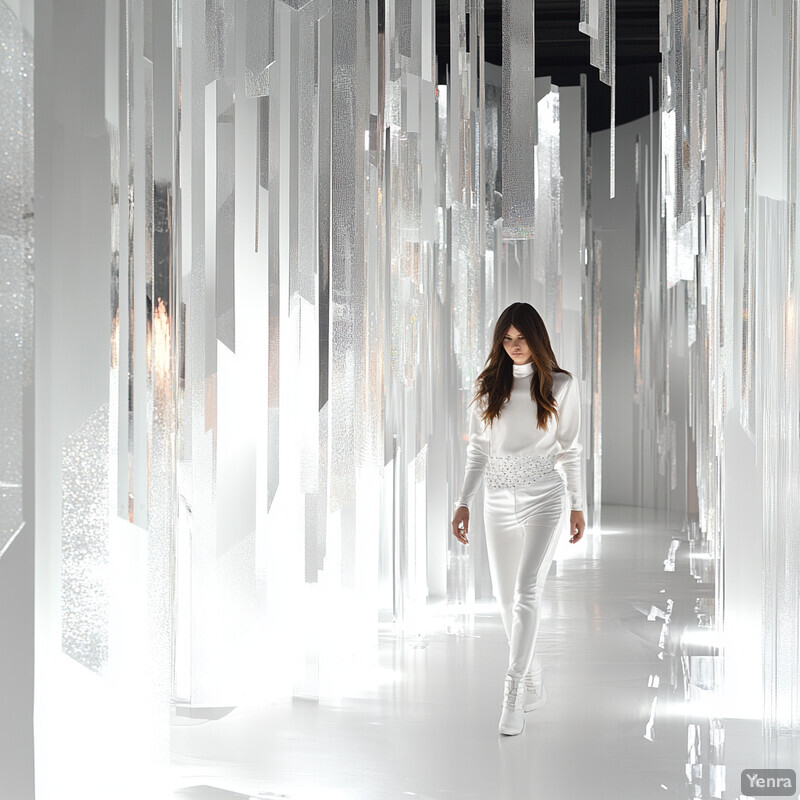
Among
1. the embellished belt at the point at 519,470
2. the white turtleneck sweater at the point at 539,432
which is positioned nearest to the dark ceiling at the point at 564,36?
the white turtleneck sweater at the point at 539,432

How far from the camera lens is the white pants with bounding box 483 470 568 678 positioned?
2277 mm

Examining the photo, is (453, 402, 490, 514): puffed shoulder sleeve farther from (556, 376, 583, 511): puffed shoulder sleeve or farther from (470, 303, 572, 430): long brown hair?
(556, 376, 583, 511): puffed shoulder sleeve

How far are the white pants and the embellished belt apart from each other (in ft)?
0.05

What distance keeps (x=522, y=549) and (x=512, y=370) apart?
0.47 m

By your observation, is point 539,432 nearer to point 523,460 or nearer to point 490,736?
point 523,460

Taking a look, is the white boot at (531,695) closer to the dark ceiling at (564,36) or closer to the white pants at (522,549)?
the white pants at (522,549)

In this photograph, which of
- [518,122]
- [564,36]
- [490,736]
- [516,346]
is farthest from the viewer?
[564,36]

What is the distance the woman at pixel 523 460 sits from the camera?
2348mm

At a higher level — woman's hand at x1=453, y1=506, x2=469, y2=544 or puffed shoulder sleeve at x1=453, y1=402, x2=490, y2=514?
puffed shoulder sleeve at x1=453, y1=402, x2=490, y2=514

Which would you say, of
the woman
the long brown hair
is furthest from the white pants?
the long brown hair

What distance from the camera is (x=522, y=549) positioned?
93.0 inches

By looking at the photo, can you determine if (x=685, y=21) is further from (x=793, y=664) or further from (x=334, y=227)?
(x=793, y=664)

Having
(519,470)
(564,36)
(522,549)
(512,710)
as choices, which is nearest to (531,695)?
(512,710)

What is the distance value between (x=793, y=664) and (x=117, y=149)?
5.31 feet
